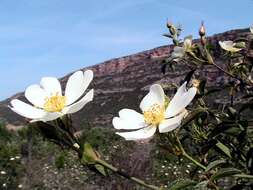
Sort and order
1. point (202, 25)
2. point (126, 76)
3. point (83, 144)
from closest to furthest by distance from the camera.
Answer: point (83, 144) < point (202, 25) < point (126, 76)

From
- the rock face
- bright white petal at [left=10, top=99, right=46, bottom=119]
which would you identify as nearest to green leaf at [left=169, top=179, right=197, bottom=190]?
bright white petal at [left=10, top=99, right=46, bottom=119]

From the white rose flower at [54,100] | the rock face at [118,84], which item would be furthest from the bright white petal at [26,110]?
the rock face at [118,84]

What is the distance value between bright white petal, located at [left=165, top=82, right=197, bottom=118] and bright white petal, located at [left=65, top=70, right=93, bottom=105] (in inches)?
6.7

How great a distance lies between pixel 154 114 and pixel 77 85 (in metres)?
0.17

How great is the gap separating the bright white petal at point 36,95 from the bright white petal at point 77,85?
2.8 inches

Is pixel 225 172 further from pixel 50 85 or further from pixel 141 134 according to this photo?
pixel 50 85

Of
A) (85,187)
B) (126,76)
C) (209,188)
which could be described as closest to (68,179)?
(85,187)

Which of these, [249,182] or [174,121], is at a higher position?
[174,121]

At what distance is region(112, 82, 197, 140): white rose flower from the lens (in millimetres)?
1151

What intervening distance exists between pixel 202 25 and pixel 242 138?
53cm

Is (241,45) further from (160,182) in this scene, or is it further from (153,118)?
(160,182)

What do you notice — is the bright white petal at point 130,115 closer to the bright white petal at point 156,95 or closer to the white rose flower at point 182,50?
the bright white petal at point 156,95

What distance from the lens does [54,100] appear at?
125cm

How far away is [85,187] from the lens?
7879mm
